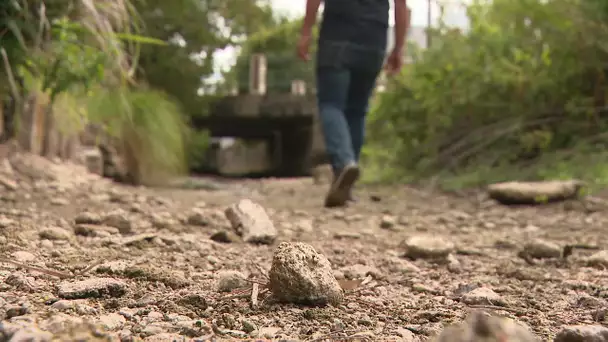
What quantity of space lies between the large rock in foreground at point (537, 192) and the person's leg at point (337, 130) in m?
0.98

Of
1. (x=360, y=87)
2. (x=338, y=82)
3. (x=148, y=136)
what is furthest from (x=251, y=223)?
(x=148, y=136)

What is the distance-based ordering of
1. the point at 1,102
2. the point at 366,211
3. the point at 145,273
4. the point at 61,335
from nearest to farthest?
1. the point at 61,335
2. the point at 145,273
3. the point at 1,102
4. the point at 366,211

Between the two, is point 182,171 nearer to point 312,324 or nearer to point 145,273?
point 145,273

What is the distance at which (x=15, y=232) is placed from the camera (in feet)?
5.39

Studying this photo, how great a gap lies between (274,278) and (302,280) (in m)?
0.06

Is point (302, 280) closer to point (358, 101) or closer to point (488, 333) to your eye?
point (488, 333)

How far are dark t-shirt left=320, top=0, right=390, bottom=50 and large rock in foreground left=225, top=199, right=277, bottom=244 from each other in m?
1.49

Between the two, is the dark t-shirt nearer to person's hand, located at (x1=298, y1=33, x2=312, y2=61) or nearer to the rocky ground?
person's hand, located at (x1=298, y1=33, x2=312, y2=61)

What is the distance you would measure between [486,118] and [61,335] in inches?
184

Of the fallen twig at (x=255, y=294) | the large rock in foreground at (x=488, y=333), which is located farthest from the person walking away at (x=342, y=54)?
the large rock in foreground at (x=488, y=333)

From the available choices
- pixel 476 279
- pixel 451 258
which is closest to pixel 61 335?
pixel 476 279

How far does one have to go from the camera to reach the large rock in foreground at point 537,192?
11.4 feet

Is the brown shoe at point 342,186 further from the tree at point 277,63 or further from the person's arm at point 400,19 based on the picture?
the tree at point 277,63

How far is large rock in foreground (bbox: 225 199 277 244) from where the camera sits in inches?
79.5
